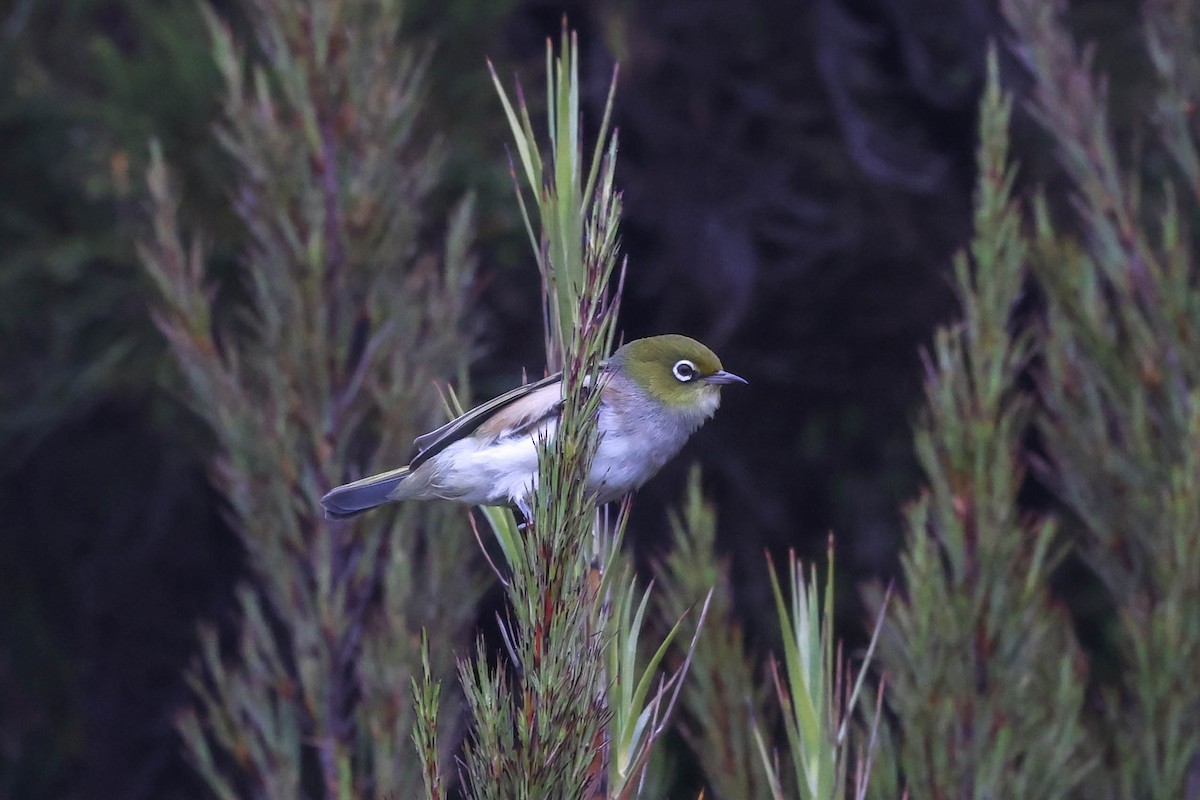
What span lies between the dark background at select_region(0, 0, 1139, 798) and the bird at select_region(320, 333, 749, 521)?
373 centimetres

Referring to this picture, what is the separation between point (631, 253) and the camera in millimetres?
7285

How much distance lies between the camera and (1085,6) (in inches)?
285

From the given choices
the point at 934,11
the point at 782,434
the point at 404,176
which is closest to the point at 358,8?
the point at 404,176

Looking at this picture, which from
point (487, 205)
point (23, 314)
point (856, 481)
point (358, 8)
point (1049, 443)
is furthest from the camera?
point (856, 481)

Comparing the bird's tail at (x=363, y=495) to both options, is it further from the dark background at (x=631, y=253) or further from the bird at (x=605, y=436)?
the dark background at (x=631, y=253)

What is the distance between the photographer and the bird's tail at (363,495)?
2.43m

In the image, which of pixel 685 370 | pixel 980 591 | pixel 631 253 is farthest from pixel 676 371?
pixel 631 253

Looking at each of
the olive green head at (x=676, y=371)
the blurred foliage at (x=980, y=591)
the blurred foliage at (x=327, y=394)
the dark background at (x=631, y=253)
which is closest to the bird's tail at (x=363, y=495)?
the olive green head at (x=676, y=371)

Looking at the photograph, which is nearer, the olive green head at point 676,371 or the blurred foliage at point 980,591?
the olive green head at point 676,371

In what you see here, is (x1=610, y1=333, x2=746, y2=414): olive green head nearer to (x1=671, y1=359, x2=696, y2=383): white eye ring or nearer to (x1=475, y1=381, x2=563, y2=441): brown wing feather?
(x1=671, y1=359, x2=696, y2=383): white eye ring

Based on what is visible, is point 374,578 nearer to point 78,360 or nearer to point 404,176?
point 404,176

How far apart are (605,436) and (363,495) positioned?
1.74ft

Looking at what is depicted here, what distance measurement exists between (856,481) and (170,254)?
14.6ft

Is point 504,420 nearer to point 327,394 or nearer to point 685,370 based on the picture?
point 685,370
